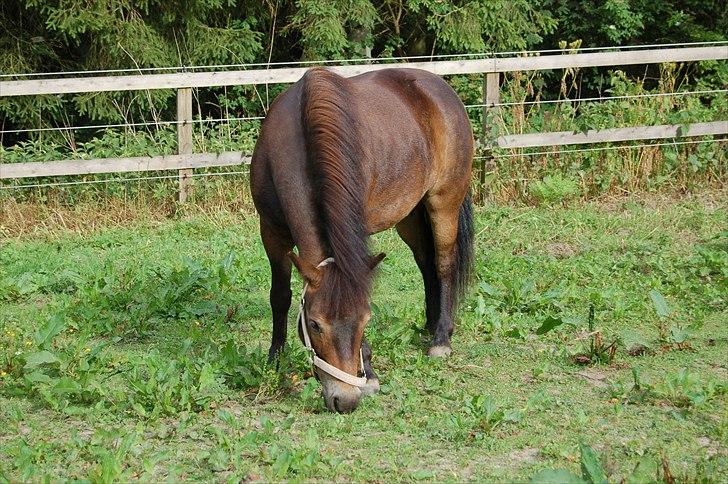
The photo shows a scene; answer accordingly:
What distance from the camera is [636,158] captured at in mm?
10164

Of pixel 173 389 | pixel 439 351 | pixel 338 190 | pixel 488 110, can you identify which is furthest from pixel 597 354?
pixel 488 110

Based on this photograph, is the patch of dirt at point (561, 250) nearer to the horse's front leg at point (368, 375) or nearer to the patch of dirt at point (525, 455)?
the horse's front leg at point (368, 375)

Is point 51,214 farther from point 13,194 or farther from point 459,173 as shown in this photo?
point 459,173

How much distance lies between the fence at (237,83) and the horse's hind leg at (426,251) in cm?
255

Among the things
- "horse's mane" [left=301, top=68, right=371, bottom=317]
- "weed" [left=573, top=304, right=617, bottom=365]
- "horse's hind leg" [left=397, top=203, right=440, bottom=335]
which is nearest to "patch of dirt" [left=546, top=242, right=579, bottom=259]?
"horse's hind leg" [left=397, top=203, right=440, bottom=335]

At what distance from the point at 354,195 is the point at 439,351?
59.4 inches

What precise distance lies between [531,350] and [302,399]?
1.72 metres

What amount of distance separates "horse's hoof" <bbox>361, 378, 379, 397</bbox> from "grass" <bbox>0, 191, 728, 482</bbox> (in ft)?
0.25

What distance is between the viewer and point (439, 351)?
18.5 ft

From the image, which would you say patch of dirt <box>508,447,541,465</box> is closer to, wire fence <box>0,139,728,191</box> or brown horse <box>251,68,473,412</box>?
brown horse <box>251,68,473,412</box>

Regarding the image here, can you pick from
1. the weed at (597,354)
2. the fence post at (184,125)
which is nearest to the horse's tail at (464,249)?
the weed at (597,354)

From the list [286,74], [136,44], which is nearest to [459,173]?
[286,74]

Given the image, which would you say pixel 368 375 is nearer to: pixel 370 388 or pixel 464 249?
pixel 370 388

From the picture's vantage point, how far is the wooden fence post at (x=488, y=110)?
9.83 m
